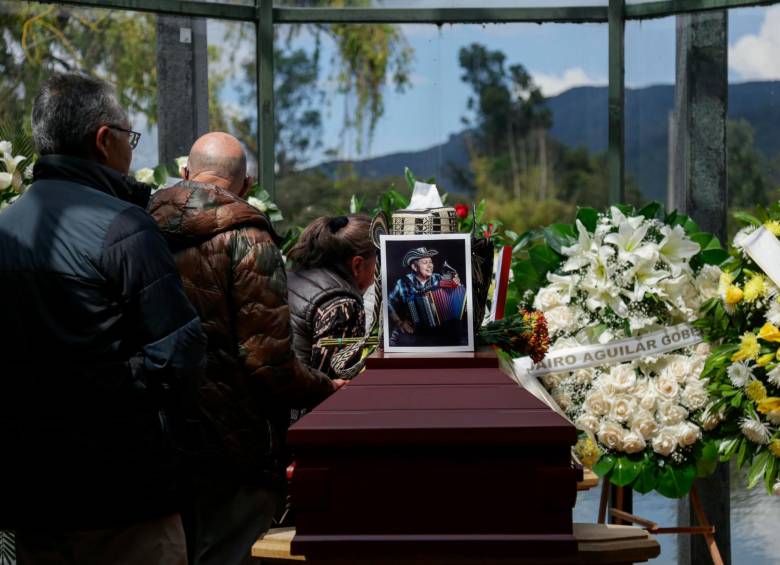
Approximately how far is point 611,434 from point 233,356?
143cm

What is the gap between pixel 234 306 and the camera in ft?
9.45

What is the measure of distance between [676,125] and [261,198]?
1786 mm

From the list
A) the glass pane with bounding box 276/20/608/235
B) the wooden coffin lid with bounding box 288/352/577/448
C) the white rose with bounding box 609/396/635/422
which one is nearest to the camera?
the wooden coffin lid with bounding box 288/352/577/448

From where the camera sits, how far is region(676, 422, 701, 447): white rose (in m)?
3.75

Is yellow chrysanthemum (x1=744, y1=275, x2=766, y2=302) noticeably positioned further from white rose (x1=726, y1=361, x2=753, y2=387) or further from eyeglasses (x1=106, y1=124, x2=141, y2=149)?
eyeglasses (x1=106, y1=124, x2=141, y2=149)

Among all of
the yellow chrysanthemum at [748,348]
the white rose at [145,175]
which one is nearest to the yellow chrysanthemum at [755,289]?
the yellow chrysanthemum at [748,348]

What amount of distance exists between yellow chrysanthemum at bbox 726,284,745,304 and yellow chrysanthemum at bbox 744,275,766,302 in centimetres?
2

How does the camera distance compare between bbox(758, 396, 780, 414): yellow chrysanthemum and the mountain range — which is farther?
the mountain range

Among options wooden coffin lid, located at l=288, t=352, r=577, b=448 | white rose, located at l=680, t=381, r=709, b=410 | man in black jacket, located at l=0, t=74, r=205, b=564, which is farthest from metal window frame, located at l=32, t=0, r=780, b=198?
wooden coffin lid, located at l=288, t=352, r=577, b=448

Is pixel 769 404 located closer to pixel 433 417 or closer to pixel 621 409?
pixel 621 409

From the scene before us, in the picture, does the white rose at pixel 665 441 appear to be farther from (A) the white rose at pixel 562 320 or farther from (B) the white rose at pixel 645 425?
(A) the white rose at pixel 562 320

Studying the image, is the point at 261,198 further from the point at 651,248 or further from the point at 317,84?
the point at 651,248

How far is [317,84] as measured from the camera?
566cm

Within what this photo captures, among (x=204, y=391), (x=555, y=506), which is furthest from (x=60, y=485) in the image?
(x=555, y=506)
